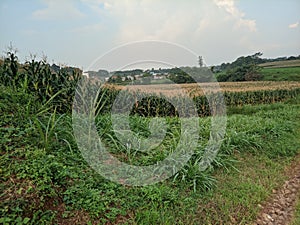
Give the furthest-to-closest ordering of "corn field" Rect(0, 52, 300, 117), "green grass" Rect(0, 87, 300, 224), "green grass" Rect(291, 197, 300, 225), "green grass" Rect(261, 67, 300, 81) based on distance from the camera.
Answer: "green grass" Rect(261, 67, 300, 81)
"corn field" Rect(0, 52, 300, 117)
"green grass" Rect(291, 197, 300, 225)
"green grass" Rect(0, 87, 300, 224)

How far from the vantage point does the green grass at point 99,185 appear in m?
1.97

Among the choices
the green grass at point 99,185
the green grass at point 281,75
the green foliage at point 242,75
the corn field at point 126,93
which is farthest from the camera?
the green foliage at point 242,75

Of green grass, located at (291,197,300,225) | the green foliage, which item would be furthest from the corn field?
the green foliage

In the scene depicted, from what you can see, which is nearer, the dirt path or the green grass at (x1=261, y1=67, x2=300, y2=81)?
the dirt path

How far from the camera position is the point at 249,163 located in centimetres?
361

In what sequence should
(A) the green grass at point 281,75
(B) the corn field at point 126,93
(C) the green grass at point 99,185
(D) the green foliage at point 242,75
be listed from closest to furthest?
1. (C) the green grass at point 99,185
2. (B) the corn field at point 126,93
3. (A) the green grass at point 281,75
4. (D) the green foliage at point 242,75

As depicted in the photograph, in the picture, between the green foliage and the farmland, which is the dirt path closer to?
the farmland

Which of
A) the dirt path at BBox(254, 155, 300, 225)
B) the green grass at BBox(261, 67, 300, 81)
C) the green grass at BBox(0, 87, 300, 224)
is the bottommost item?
the dirt path at BBox(254, 155, 300, 225)

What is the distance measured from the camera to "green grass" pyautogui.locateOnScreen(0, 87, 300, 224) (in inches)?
77.7

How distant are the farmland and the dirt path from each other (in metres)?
0.09

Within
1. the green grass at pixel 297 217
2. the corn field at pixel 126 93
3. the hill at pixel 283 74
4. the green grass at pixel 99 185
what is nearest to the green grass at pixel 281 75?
the hill at pixel 283 74

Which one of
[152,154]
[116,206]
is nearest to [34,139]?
[116,206]

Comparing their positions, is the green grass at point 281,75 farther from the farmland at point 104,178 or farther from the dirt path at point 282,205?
the dirt path at point 282,205

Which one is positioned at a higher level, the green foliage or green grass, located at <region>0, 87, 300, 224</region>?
the green foliage
